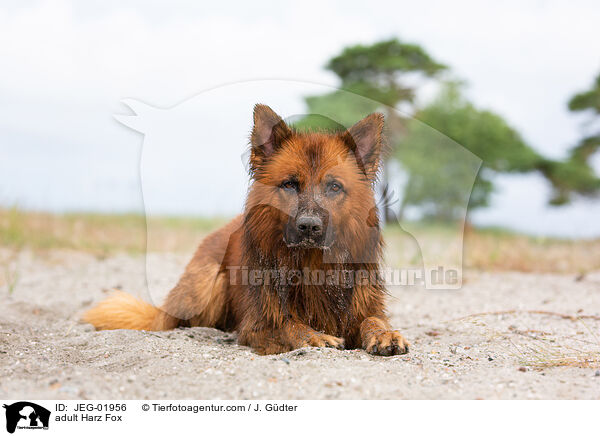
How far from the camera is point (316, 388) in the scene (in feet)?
12.0

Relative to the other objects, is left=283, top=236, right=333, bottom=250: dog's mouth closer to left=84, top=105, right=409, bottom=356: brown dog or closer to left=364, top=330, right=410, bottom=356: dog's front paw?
left=84, top=105, right=409, bottom=356: brown dog

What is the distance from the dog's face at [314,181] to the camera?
4.46 meters

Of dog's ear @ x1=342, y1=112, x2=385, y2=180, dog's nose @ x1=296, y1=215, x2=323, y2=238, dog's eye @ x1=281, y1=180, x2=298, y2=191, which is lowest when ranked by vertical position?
dog's nose @ x1=296, y1=215, x2=323, y2=238

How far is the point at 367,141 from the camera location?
485 cm

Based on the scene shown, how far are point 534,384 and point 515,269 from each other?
794 cm

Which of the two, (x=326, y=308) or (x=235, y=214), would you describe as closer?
(x=326, y=308)

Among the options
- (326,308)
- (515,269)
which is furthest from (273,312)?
(515,269)

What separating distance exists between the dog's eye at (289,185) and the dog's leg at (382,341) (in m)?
1.37

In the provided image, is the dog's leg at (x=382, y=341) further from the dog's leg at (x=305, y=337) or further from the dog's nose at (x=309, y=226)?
the dog's nose at (x=309, y=226)

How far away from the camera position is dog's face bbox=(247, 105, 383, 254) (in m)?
4.46

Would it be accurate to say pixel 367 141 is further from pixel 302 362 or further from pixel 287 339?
pixel 302 362

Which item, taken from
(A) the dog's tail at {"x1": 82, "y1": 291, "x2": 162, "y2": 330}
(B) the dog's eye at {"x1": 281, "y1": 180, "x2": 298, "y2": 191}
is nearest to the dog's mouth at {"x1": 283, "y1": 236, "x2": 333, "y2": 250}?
(B) the dog's eye at {"x1": 281, "y1": 180, "x2": 298, "y2": 191}
